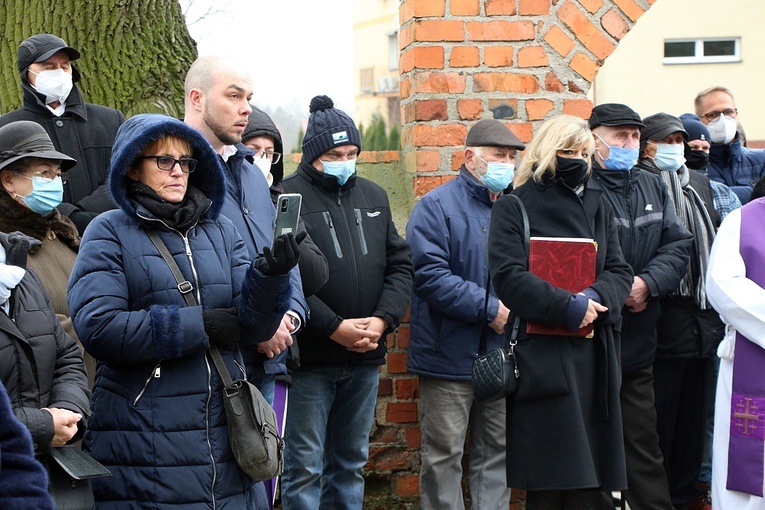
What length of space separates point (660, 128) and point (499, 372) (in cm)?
186

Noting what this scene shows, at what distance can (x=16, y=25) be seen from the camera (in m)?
5.51

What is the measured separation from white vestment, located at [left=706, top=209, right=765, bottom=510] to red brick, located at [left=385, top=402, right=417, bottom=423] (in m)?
1.62

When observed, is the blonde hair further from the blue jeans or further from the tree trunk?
the tree trunk

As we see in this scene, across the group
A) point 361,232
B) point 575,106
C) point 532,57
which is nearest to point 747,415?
point 361,232

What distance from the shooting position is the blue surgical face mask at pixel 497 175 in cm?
511

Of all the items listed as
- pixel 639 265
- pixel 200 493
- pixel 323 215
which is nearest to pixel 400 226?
pixel 323 215

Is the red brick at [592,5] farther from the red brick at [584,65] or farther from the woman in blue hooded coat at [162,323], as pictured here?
the woman in blue hooded coat at [162,323]

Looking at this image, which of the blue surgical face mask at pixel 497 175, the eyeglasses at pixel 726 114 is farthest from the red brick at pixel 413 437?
the eyeglasses at pixel 726 114

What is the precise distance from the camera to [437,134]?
5.46 metres

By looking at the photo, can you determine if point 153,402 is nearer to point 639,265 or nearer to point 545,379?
point 545,379

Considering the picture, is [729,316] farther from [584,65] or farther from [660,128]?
[584,65]

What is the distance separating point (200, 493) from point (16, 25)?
3.32 meters

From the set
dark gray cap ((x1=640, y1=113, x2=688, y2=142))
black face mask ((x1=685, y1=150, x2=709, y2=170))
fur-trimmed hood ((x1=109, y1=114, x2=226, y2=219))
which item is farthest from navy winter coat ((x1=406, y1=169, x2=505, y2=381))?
fur-trimmed hood ((x1=109, y1=114, x2=226, y2=219))

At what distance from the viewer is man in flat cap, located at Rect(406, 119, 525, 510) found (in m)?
4.99
